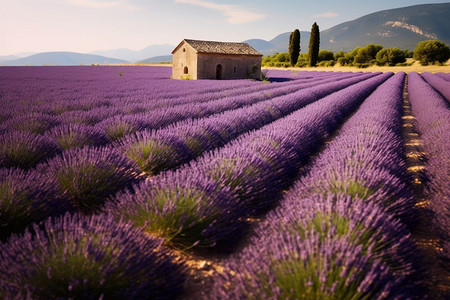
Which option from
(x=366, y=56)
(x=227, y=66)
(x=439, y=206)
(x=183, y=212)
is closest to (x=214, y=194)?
(x=183, y=212)

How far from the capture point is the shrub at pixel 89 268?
119cm

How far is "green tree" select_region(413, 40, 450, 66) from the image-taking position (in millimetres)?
38344

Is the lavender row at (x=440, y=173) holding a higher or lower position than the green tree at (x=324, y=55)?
lower

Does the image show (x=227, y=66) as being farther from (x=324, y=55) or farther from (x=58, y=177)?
(x=324, y=55)

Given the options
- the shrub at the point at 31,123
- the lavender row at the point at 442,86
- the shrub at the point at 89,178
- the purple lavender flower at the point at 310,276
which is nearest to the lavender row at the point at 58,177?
the shrub at the point at 89,178

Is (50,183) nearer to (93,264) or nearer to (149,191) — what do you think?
(149,191)

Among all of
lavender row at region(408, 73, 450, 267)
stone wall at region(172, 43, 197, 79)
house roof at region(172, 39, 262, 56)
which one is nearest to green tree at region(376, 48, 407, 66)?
house roof at region(172, 39, 262, 56)

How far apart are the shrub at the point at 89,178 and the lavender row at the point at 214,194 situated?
0.68 ft

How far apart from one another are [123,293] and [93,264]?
0.18m

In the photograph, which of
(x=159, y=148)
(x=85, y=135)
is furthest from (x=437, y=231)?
(x=85, y=135)

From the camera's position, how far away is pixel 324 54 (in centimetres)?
5191

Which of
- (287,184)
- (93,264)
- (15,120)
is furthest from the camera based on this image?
(15,120)

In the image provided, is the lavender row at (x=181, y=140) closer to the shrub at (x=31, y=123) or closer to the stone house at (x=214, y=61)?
the shrub at (x=31, y=123)

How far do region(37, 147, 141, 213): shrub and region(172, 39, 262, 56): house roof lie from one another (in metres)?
18.5
